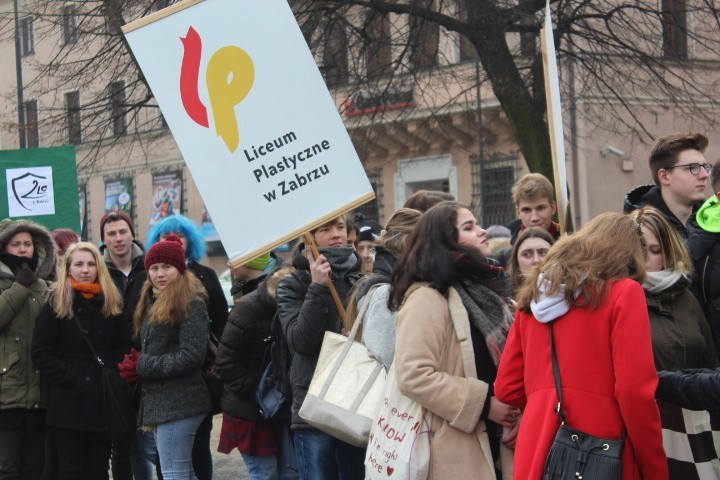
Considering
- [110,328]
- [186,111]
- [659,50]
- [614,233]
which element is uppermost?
[659,50]

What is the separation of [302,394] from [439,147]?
20.9 metres

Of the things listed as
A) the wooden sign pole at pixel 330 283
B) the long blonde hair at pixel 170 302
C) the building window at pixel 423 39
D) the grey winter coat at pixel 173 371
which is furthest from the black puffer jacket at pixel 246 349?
the building window at pixel 423 39

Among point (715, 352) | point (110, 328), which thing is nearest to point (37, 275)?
point (110, 328)

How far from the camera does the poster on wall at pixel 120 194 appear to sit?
34.2m

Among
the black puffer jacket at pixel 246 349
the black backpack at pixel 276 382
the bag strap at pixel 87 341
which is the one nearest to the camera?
the black backpack at pixel 276 382

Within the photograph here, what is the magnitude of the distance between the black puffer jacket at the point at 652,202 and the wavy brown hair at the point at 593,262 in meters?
1.37

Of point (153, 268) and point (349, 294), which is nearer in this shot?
point (349, 294)

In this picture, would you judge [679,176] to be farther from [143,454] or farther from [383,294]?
[143,454]

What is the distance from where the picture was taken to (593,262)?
12.6 feet

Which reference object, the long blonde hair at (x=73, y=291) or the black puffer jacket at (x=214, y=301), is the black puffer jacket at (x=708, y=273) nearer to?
the black puffer jacket at (x=214, y=301)

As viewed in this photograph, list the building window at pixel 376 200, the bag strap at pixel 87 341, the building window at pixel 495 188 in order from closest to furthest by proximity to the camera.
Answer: the bag strap at pixel 87 341 < the building window at pixel 495 188 < the building window at pixel 376 200

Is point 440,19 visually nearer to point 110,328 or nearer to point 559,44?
point 559,44

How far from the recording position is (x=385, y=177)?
90.8 feet

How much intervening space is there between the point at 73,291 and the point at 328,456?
226 centimetres
